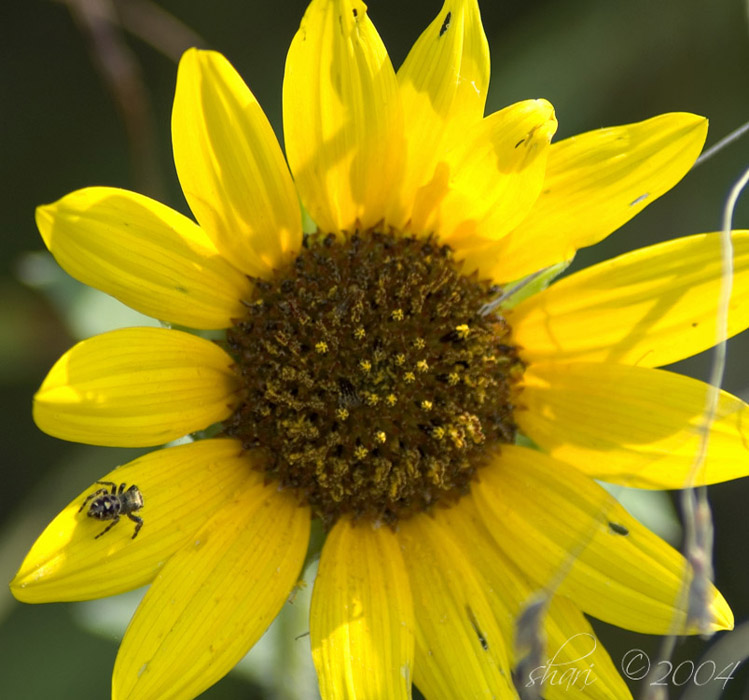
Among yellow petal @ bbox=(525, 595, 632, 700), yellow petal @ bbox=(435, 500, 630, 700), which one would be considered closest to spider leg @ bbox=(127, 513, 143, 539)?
yellow petal @ bbox=(435, 500, 630, 700)

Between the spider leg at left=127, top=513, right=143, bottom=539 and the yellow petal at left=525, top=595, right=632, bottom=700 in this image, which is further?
the yellow petal at left=525, top=595, right=632, bottom=700

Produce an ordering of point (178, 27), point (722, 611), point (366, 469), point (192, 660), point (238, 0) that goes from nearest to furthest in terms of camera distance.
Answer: point (192, 660) < point (722, 611) < point (366, 469) < point (178, 27) < point (238, 0)

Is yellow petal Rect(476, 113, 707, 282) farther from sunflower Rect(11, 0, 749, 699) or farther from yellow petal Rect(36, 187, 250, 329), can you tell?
yellow petal Rect(36, 187, 250, 329)

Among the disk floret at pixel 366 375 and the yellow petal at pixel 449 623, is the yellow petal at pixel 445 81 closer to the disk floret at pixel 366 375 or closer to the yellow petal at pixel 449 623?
the disk floret at pixel 366 375

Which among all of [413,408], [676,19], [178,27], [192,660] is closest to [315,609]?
[192,660]

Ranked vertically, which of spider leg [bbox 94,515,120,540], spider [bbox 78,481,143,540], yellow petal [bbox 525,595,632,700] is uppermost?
spider [bbox 78,481,143,540]

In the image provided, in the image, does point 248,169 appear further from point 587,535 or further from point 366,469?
point 587,535
